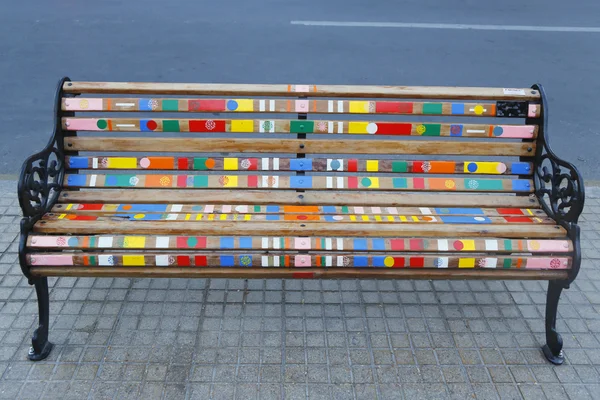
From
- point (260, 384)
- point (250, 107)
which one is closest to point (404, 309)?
point (260, 384)

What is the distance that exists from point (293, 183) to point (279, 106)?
48cm

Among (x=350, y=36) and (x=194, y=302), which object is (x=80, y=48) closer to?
(x=350, y=36)

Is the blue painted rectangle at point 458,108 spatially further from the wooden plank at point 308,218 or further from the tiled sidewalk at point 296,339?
the tiled sidewalk at point 296,339

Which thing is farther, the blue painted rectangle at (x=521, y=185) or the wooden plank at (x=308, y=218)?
the blue painted rectangle at (x=521, y=185)

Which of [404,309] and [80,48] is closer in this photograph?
[404,309]

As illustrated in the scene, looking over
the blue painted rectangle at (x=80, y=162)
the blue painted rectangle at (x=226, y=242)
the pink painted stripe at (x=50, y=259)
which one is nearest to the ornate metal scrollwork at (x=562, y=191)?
the blue painted rectangle at (x=226, y=242)

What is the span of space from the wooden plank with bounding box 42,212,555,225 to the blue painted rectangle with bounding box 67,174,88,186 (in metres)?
0.29

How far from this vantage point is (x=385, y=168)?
12.2 feet

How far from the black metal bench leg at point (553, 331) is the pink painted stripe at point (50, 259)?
104 inches

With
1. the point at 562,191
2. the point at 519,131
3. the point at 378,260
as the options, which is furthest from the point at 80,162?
the point at 562,191

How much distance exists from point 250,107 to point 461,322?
72.4 inches

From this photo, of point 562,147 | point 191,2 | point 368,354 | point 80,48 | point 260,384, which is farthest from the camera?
point 191,2

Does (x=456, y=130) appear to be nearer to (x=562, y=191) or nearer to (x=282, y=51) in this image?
(x=562, y=191)

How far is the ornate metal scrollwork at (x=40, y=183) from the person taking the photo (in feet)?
10.3
